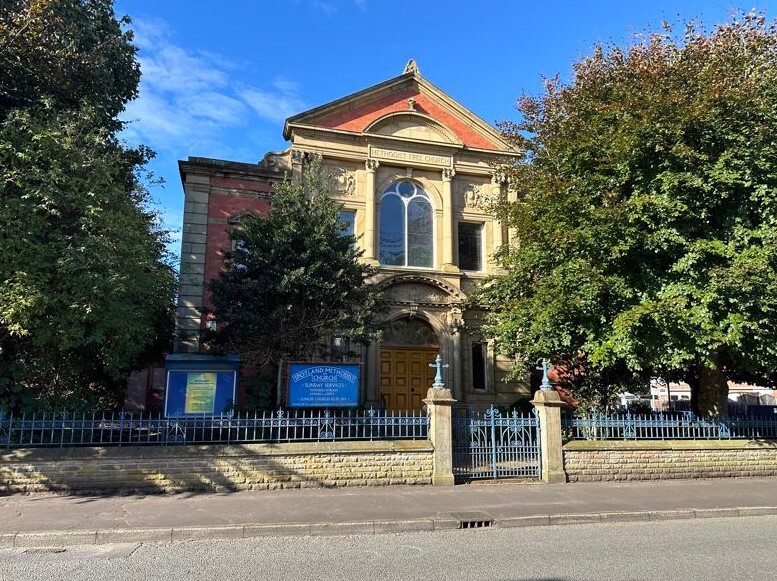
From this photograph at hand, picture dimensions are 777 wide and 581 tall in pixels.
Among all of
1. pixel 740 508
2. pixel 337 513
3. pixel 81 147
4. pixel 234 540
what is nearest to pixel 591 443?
pixel 740 508

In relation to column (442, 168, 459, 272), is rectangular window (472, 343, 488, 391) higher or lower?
lower

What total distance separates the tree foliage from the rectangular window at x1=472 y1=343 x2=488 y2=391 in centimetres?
585

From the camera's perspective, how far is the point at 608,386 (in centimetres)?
1473

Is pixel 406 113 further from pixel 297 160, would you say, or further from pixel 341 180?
pixel 297 160

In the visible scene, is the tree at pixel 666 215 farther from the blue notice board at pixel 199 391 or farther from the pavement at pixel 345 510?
the blue notice board at pixel 199 391

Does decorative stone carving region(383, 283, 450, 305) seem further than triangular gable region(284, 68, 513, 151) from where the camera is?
No

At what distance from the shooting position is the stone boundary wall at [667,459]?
11.3 m

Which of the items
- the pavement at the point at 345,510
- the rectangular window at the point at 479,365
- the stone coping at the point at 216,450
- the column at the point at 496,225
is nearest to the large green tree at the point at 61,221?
the stone coping at the point at 216,450

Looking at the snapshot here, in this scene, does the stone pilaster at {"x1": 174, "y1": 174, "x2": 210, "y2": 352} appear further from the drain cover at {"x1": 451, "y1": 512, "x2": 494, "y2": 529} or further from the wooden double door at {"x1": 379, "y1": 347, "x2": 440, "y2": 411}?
A: the drain cover at {"x1": 451, "y1": 512, "x2": 494, "y2": 529}

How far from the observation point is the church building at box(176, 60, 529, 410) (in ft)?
56.3

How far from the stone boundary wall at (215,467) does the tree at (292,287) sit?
136 inches

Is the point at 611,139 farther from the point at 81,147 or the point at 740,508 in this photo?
the point at 81,147

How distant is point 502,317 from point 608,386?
3546 millimetres

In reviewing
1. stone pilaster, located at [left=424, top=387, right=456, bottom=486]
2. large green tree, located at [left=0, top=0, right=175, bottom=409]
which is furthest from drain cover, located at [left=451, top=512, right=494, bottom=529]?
large green tree, located at [left=0, top=0, right=175, bottom=409]
